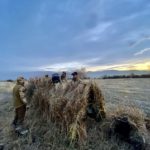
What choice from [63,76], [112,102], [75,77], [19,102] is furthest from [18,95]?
[112,102]

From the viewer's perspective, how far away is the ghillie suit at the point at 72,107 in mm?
13828

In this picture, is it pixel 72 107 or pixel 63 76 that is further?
Result: pixel 63 76

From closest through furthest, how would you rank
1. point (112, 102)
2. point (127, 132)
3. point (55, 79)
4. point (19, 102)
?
point (127, 132) → point (19, 102) → point (55, 79) → point (112, 102)

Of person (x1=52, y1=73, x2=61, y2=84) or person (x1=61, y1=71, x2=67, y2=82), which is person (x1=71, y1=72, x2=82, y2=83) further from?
person (x1=52, y1=73, x2=61, y2=84)

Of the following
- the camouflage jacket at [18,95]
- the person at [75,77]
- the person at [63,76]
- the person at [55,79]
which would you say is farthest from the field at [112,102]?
the person at [55,79]

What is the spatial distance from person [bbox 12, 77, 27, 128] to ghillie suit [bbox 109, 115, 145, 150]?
3674mm

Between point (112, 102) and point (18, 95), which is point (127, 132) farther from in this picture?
point (18, 95)

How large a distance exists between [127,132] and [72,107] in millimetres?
2289

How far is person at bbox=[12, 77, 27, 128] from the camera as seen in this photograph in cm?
1455

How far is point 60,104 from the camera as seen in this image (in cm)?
1430

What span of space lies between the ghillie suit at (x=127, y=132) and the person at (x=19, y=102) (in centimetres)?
367

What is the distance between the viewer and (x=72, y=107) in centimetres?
1388

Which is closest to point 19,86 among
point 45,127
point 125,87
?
point 45,127

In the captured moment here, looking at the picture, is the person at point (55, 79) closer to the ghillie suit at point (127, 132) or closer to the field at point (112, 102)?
the field at point (112, 102)
